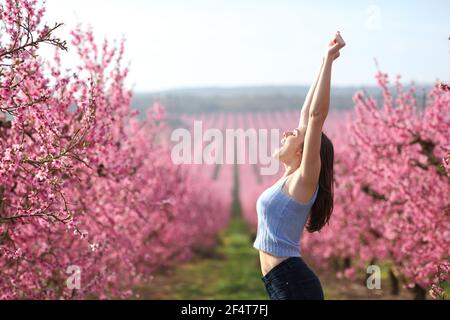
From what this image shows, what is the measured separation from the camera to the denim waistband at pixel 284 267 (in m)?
4.13

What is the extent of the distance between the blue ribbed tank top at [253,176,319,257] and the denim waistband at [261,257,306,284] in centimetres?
5

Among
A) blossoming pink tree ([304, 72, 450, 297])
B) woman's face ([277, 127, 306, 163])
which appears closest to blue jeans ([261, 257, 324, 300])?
woman's face ([277, 127, 306, 163])

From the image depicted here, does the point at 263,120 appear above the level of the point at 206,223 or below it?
above

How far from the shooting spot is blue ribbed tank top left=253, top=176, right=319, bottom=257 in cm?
422

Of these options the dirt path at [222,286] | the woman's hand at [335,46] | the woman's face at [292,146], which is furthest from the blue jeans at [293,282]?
the dirt path at [222,286]

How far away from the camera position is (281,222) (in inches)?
166

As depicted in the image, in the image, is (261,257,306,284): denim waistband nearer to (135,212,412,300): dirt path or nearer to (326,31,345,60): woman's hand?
(326,31,345,60): woman's hand

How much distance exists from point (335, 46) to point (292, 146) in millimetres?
824

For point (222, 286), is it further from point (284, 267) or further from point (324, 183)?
point (284, 267)

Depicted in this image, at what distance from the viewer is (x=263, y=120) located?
370 feet

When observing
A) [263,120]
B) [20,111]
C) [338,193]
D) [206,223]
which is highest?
[263,120]
